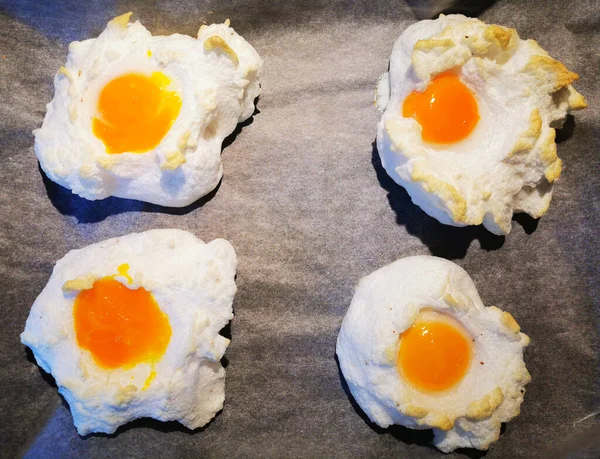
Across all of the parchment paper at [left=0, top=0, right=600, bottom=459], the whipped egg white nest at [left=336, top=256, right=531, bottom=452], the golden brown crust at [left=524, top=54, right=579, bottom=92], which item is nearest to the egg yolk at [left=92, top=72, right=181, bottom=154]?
the parchment paper at [left=0, top=0, right=600, bottom=459]

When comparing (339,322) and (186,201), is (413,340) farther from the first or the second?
(186,201)

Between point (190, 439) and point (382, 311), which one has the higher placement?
point (382, 311)

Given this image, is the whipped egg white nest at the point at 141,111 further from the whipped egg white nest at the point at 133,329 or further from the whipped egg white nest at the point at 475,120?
the whipped egg white nest at the point at 475,120

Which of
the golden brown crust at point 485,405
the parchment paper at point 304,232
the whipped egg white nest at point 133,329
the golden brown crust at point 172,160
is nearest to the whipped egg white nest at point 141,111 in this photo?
the golden brown crust at point 172,160

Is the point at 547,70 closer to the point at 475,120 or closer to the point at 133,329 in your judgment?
the point at 475,120

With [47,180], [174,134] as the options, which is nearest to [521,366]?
[174,134]

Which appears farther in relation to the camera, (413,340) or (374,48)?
(374,48)
